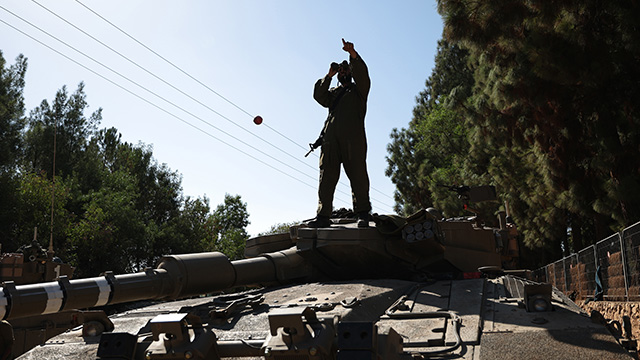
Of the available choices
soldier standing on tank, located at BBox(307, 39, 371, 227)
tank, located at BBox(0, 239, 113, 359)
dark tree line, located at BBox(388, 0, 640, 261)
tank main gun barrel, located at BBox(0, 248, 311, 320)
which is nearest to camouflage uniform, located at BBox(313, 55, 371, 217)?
soldier standing on tank, located at BBox(307, 39, 371, 227)

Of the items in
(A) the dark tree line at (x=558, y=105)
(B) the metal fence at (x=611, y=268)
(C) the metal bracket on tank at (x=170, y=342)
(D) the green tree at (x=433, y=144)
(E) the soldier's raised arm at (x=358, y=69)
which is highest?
(D) the green tree at (x=433, y=144)

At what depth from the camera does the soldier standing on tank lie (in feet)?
29.3

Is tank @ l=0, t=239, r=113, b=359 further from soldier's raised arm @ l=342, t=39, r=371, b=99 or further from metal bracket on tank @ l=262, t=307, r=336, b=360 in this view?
metal bracket on tank @ l=262, t=307, r=336, b=360

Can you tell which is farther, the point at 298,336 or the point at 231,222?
the point at 231,222

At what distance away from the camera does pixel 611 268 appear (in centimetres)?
1388

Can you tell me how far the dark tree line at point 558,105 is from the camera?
15133 millimetres

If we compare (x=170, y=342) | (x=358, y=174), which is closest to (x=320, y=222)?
(x=358, y=174)

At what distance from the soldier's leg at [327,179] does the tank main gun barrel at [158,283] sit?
0.81m

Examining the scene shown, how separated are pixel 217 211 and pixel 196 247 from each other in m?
8.66

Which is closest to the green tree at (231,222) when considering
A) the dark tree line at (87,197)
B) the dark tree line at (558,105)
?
the dark tree line at (87,197)

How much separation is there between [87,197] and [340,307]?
121 feet

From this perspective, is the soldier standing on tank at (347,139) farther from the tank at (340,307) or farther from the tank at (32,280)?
the tank at (32,280)

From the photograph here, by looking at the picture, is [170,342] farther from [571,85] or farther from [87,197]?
[87,197]

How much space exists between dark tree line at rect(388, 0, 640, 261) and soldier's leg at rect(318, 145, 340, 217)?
8.73 meters
